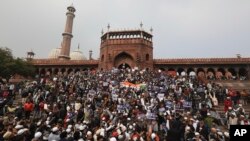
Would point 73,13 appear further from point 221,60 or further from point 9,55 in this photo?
point 221,60

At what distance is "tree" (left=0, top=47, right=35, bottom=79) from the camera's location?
32125mm

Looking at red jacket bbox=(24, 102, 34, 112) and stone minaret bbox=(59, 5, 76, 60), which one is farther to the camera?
stone minaret bbox=(59, 5, 76, 60)

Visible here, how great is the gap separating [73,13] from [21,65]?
1569 cm

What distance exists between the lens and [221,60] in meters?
34.9

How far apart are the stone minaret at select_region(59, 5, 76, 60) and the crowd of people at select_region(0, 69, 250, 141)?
25185 millimetres

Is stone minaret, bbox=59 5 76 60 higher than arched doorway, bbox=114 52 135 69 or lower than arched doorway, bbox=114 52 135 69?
higher

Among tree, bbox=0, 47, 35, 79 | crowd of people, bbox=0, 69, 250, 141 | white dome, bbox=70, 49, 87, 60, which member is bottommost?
crowd of people, bbox=0, 69, 250, 141

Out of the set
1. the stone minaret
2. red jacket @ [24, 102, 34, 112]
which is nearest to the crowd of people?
red jacket @ [24, 102, 34, 112]

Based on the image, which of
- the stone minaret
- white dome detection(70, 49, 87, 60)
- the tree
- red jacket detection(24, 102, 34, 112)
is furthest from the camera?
white dome detection(70, 49, 87, 60)

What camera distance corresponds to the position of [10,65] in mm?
32719

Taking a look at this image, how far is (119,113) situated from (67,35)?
35129mm

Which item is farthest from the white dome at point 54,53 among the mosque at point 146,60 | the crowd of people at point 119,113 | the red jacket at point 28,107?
the red jacket at point 28,107

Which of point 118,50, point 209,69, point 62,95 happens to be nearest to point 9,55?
point 118,50

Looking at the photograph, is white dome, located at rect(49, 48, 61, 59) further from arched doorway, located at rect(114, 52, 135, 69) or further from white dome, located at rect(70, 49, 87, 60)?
arched doorway, located at rect(114, 52, 135, 69)
